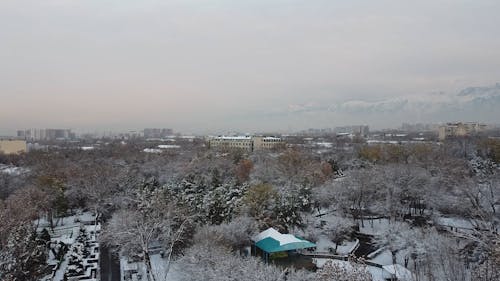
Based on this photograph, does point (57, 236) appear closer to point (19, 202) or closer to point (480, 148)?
point (19, 202)

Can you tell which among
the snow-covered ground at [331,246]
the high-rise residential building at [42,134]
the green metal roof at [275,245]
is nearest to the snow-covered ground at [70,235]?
the green metal roof at [275,245]

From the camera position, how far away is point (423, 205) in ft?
94.1

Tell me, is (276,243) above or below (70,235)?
above

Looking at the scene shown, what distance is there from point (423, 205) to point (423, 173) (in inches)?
98.0

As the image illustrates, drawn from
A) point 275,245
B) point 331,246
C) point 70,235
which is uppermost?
point 275,245

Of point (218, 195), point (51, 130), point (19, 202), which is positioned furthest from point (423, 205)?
point (51, 130)

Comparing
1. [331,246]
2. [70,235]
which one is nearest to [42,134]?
[70,235]

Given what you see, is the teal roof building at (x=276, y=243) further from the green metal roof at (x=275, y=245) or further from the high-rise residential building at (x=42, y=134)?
the high-rise residential building at (x=42, y=134)

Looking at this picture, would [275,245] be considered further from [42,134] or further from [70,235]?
[42,134]

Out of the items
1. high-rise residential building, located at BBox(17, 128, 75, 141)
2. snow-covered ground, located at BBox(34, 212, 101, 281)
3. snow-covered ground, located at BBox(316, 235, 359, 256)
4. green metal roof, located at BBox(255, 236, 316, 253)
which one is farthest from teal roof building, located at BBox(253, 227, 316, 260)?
high-rise residential building, located at BBox(17, 128, 75, 141)

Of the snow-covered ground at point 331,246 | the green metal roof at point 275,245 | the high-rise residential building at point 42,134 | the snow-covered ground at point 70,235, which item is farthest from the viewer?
the high-rise residential building at point 42,134

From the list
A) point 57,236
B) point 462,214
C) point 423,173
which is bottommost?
point 57,236

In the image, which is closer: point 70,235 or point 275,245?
point 275,245

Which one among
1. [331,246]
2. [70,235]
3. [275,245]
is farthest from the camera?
[70,235]
